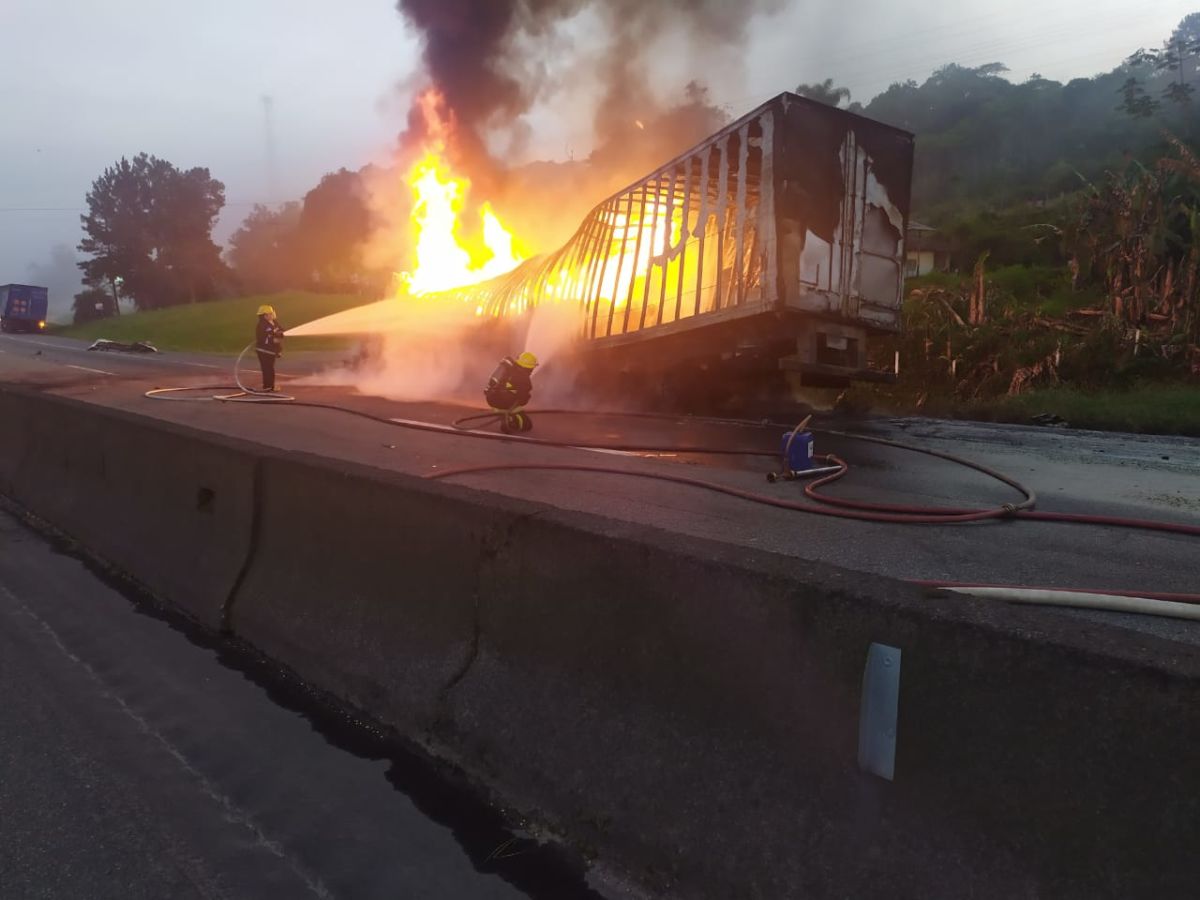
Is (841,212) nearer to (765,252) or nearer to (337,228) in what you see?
(765,252)

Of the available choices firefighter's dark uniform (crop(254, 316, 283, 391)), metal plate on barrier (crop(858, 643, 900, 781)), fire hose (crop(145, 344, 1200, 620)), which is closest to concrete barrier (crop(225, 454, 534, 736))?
fire hose (crop(145, 344, 1200, 620))

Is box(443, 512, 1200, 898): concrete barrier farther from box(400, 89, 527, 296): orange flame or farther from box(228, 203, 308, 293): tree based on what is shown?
box(228, 203, 308, 293): tree

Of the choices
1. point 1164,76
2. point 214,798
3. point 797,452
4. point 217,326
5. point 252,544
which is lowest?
point 214,798

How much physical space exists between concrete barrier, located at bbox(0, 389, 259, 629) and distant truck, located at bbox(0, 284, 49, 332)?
208ft

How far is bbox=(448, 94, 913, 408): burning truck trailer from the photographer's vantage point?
9773 millimetres

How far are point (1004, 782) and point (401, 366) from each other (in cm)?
1863

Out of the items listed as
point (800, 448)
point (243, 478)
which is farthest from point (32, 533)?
point (800, 448)

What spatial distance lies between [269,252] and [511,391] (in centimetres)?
10663

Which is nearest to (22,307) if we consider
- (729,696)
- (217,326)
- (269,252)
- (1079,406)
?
(217,326)

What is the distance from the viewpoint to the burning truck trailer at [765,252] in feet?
A: 32.1

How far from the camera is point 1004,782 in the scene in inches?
65.1

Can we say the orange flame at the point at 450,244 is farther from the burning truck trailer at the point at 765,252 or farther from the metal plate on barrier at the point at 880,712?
the metal plate on barrier at the point at 880,712

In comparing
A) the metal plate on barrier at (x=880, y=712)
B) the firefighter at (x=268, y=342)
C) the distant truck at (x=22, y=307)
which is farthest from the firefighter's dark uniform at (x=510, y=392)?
the distant truck at (x=22, y=307)

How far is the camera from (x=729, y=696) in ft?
7.05
